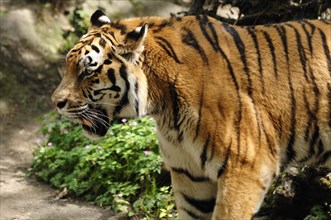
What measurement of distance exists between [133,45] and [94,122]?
55cm

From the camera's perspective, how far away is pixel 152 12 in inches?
375

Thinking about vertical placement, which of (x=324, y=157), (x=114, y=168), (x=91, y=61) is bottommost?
(x=114, y=168)

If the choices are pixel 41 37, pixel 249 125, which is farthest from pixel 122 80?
pixel 41 37

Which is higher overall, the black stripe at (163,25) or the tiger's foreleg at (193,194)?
the black stripe at (163,25)

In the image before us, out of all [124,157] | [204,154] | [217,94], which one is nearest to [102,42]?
[217,94]

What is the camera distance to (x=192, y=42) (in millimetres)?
3875

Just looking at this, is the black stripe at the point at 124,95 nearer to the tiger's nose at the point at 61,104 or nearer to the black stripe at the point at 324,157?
the tiger's nose at the point at 61,104

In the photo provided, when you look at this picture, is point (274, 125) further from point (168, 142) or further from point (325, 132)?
point (168, 142)

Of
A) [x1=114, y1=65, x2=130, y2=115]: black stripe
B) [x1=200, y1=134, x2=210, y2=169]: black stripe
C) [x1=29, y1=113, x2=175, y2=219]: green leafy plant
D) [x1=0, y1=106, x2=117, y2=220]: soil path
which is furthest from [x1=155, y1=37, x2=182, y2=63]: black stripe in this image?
[x1=0, y1=106, x2=117, y2=220]: soil path

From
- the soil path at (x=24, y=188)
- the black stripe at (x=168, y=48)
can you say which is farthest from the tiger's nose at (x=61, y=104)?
the soil path at (x=24, y=188)

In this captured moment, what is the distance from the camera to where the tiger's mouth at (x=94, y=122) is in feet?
12.7

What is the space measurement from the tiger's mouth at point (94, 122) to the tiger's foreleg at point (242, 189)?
2.57 ft

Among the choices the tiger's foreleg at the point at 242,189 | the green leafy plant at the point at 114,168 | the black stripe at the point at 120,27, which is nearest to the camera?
the tiger's foreleg at the point at 242,189

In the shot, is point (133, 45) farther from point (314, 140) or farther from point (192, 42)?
point (314, 140)
